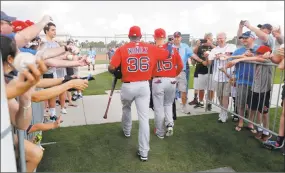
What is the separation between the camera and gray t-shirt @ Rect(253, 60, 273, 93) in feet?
14.0

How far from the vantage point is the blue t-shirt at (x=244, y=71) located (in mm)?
4539

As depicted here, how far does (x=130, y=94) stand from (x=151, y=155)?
1.06 metres

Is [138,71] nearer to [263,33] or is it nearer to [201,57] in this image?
[263,33]

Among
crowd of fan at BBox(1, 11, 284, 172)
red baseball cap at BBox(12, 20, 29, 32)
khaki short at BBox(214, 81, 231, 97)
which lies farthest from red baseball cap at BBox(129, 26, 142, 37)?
khaki short at BBox(214, 81, 231, 97)

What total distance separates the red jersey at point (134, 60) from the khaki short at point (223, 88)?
91.7 inches

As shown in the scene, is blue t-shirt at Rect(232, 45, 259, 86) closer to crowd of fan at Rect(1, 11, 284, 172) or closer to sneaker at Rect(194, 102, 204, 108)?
crowd of fan at Rect(1, 11, 284, 172)

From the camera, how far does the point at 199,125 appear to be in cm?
529

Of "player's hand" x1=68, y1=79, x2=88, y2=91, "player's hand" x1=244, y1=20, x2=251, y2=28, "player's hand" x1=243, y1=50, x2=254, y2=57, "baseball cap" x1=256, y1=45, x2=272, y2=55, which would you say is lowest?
"player's hand" x1=68, y1=79, x2=88, y2=91

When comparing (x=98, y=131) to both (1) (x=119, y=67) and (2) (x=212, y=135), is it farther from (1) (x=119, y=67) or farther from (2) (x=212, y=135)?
(2) (x=212, y=135)

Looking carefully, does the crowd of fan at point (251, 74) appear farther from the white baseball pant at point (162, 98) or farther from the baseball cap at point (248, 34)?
the white baseball pant at point (162, 98)

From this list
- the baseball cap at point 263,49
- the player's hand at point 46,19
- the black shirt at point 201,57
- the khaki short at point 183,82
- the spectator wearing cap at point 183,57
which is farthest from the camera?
the black shirt at point 201,57

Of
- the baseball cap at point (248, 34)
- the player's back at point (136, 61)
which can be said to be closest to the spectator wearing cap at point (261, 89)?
the baseball cap at point (248, 34)

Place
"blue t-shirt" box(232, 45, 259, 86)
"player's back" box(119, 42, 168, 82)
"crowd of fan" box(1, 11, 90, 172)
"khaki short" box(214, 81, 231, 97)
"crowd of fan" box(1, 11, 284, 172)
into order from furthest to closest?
1. "khaki short" box(214, 81, 231, 97)
2. "blue t-shirt" box(232, 45, 259, 86)
3. "player's back" box(119, 42, 168, 82)
4. "crowd of fan" box(1, 11, 284, 172)
5. "crowd of fan" box(1, 11, 90, 172)

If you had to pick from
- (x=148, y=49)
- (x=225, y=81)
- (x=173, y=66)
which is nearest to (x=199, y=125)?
(x=225, y=81)
